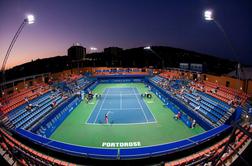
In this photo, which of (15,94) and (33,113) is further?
(15,94)

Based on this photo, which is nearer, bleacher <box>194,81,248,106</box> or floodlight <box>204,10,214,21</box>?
floodlight <box>204,10,214,21</box>

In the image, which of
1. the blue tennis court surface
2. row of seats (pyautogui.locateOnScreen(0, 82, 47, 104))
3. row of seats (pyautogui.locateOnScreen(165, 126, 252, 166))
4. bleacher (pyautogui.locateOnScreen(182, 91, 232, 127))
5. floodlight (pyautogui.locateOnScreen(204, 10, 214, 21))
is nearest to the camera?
row of seats (pyautogui.locateOnScreen(165, 126, 252, 166))

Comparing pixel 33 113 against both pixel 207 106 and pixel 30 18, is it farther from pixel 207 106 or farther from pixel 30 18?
pixel 207 106

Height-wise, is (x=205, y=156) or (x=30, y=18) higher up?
(x=30, y=18)

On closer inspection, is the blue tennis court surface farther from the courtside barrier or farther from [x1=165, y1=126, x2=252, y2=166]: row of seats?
[x1=165, y1=126, x2=252, y2=166]: row of seats

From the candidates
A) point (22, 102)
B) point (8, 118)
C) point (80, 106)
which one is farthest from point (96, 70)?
point (8, 118)

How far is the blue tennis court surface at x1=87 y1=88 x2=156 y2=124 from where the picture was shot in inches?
640

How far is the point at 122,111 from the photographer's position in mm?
19156

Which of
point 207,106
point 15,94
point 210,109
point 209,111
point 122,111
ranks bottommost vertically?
point 122,111

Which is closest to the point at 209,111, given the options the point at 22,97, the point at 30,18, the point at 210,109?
the point at 210,109

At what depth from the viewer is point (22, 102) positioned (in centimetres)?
1488

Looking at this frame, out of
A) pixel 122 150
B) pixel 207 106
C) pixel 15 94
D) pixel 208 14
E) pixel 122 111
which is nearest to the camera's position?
pixel 122 150

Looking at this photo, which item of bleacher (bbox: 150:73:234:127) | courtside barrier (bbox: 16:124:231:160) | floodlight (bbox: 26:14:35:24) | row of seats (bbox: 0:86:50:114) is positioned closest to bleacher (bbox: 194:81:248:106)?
bleacher (bbox: 150:73:234:127)

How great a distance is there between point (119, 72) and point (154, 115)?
2762 cm
